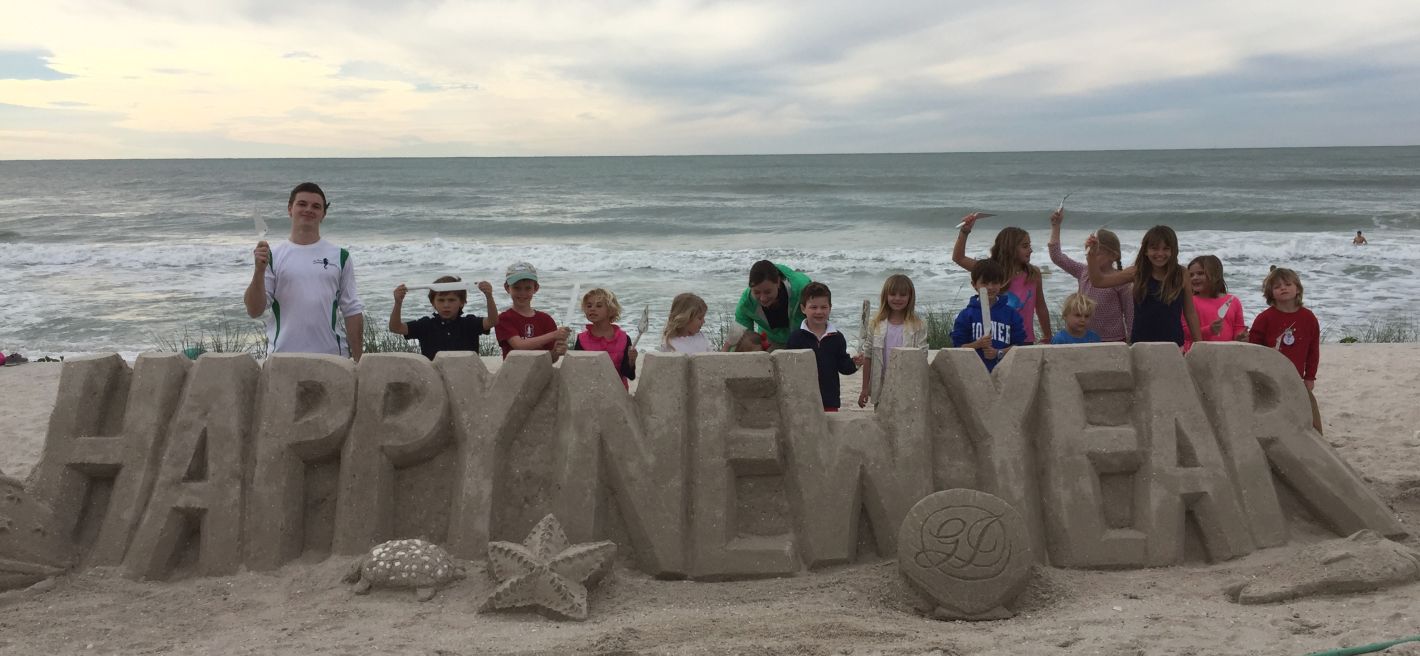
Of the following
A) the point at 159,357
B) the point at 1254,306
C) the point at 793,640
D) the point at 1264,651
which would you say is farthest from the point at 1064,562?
the point at 1254,306

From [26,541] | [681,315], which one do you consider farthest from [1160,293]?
[26,541]

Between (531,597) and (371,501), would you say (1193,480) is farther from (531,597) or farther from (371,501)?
(371,501)

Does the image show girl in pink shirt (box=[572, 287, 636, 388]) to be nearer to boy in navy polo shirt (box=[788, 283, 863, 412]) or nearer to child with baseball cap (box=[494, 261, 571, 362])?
child with baseball cap (box=[494, 261, 571, 362])

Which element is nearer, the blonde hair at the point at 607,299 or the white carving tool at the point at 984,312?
the white carving tool at the point at 984,312

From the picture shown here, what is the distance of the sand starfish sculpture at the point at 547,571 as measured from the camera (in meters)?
3.92

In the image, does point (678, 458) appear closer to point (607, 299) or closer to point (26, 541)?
point (607, 299)

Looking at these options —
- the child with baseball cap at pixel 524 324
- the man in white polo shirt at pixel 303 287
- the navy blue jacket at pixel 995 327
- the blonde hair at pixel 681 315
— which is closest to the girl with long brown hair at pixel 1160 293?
the navy blue jacket at pixel 995 327

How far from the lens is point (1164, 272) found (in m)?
5.31

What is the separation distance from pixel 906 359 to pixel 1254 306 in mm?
10871

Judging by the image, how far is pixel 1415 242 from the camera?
20.7 meters

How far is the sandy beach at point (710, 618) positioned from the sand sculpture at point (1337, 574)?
0.19 feet

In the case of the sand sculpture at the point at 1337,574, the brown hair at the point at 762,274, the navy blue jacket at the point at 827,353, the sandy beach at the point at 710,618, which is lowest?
the sandy beach at the point at 710,618

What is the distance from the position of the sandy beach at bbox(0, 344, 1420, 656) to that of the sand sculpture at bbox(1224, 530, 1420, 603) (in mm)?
57

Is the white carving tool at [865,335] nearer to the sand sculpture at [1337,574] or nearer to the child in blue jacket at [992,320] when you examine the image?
the child in blue jacket at [992,320]
